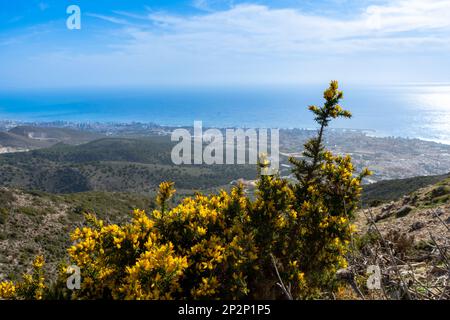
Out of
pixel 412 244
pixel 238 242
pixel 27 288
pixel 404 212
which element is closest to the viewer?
pixel 238 242

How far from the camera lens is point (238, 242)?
11.5 feet

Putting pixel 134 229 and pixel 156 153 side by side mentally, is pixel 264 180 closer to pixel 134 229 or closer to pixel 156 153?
pixel 134 229

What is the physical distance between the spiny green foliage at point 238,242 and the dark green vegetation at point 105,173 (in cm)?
8729

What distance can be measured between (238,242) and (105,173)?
100558 millimetres

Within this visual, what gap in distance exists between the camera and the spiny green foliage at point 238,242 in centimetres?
330

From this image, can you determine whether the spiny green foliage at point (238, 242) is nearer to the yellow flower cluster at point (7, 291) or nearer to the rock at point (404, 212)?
the yellow flower cluster at point (7, 291)

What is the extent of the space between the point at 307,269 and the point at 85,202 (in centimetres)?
4223

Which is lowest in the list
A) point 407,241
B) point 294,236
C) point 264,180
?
point 407,241

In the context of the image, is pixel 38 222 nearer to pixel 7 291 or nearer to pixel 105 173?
pixel 7 291

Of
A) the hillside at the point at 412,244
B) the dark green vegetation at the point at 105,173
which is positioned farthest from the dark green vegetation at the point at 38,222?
the dark green vegetation at the point at 105,173

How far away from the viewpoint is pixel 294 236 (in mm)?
4086

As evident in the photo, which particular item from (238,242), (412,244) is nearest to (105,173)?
(412,244)

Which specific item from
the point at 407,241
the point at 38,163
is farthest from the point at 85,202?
the point at 38,163

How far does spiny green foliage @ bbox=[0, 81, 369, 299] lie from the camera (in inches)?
130
